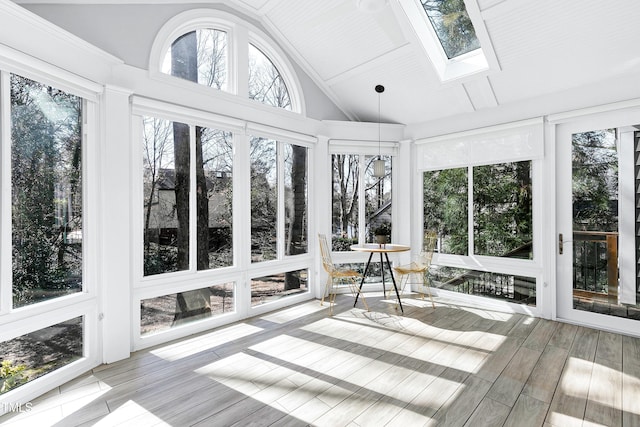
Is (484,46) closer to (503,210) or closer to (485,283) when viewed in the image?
(503,210)

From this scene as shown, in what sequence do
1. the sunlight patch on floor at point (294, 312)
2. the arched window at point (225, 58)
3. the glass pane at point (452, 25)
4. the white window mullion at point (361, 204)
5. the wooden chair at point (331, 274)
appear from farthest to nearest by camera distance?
the white window mullion at point (361, 204) < the wooden chair at point (331, 274) < the sunlight patch on floor at point (294, 312) < the glass pane at point (452, 25) < the arched window at point (225, 58)

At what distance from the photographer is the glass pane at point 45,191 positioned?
7.36 feet

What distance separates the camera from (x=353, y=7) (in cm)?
354

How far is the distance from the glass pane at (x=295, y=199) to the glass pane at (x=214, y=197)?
0.94 meters

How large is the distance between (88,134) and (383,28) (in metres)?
3.24

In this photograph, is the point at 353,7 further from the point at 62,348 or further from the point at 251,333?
the point at 62,348

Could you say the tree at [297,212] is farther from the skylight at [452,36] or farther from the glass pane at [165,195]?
the skylight at [452,36]

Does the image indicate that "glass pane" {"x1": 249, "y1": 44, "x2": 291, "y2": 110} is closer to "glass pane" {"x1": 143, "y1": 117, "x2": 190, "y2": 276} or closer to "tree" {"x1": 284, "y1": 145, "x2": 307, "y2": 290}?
"tree" {"x1": 284, "y1": 145, "x2": 307, "y2": 290}

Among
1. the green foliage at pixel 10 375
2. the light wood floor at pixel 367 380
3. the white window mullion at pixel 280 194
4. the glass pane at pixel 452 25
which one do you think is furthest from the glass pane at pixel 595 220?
the green foliage at pixel 10 375

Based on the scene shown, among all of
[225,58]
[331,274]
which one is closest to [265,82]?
[225,58]

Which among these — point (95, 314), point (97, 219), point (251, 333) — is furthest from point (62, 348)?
point (251, 333)

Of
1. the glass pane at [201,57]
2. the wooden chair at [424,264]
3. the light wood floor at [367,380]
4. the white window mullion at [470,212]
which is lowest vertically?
the light wood floor at [367,380]

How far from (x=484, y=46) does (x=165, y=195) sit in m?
3.73

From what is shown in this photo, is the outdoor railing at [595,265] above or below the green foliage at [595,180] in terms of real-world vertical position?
below
